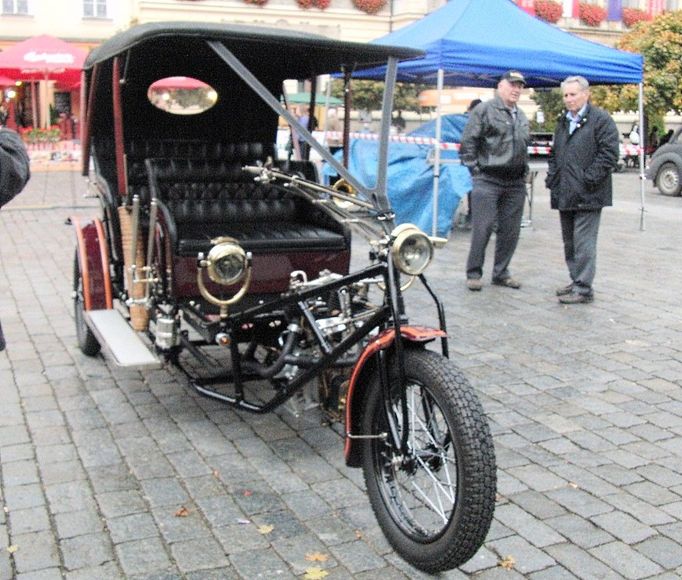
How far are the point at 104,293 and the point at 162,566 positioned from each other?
7.83ft

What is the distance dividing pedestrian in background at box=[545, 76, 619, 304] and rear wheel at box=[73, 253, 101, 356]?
387 cm

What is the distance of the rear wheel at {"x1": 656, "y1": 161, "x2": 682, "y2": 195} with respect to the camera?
53.8 feet

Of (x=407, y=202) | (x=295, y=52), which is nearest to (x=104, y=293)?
(x=295, y=52)

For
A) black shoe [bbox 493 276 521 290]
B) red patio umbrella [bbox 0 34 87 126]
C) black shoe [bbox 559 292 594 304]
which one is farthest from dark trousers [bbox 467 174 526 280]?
red patio umbrella [bbox 0 34 87 126]

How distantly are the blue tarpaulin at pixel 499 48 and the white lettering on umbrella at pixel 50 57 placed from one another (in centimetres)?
958

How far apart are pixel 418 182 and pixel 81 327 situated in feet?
20.3

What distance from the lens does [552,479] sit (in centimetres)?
405

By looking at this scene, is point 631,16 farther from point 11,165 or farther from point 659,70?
point 11,165

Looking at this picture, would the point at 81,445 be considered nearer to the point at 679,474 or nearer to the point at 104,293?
the point at 104,293

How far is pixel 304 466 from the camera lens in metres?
4.18

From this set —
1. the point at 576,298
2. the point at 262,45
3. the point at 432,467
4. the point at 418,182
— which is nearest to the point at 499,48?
the point at 418,182

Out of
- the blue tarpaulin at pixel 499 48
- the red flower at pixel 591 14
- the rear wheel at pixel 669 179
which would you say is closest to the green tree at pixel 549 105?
the red flower at pixel 591 14

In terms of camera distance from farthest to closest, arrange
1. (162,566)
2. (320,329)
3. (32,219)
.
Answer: (32,219), (320,329), (162,566)

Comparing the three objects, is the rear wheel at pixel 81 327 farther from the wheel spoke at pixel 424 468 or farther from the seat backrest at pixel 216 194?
the wheel spoke at pixel 424 468
